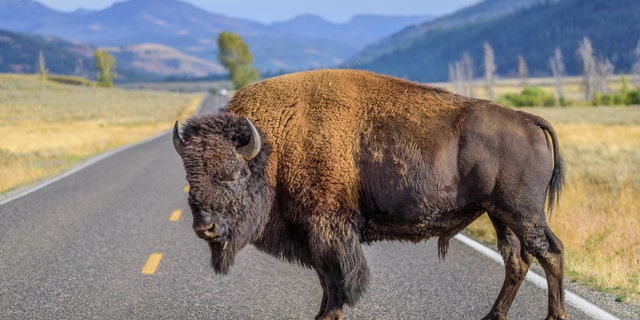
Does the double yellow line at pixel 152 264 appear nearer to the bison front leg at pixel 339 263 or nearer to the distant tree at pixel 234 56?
the bison front leg at pixel 339 263

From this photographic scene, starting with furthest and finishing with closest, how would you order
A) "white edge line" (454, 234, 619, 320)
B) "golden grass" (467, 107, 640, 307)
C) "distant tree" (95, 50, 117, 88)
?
"distant tree" (95, 50, 117, 88)
"golden grass" (467, 107, 640, 307)
"white edge line" (454, 234, 619, 320)

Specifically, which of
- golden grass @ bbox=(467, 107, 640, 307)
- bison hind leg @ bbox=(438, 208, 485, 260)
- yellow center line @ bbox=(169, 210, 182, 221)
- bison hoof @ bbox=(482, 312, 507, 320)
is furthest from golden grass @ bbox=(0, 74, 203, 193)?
bison hoof @ bbox=(482, 312, 507, 320)

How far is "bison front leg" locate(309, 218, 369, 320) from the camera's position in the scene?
15.9 feet

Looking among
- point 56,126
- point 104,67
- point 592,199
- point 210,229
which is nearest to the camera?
point 210,229

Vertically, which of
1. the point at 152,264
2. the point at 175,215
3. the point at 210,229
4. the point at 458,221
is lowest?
the point at 175,215

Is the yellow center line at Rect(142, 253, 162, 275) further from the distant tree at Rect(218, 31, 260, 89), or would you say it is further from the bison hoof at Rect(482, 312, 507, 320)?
the distant tree at Rect(218, 31, 260, 89)

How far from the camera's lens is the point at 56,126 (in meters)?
51.3

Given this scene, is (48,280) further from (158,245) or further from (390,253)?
(390,253)

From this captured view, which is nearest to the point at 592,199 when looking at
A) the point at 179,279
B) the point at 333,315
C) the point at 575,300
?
the point at 575,300

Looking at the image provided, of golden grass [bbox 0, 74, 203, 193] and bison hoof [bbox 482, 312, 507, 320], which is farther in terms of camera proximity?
golden grass [bbox 0, 74, 203, 193]

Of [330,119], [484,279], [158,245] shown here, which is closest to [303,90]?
[330,119]

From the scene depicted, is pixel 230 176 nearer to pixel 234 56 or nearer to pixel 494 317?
pixel 494 317

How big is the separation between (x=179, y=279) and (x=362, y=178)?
258 cm

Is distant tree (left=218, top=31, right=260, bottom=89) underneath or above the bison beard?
underneath
